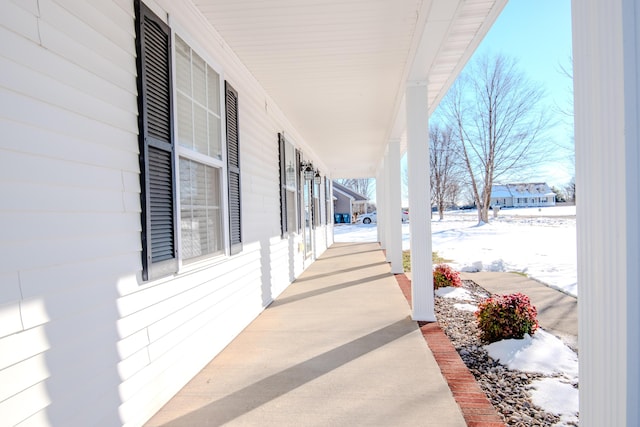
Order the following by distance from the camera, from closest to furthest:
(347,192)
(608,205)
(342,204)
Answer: (608,205) < (342,204) < (347,192)

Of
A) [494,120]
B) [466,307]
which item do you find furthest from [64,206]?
[494,120]

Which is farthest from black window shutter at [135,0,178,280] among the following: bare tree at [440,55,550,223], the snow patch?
bare tree at [440,55,550,223]

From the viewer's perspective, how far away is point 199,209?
9.93 feet

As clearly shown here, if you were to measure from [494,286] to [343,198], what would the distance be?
2651 centimetres

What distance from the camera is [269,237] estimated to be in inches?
207

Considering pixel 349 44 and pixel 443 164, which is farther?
pixel 443 164

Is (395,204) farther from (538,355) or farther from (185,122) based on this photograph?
(185,122)

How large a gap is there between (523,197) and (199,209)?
65091mm

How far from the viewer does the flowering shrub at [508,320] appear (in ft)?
11.3

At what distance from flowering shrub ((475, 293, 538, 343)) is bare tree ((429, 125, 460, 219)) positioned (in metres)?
21.9

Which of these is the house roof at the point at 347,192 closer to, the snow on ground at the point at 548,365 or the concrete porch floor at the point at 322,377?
the concrete porch floor at the point at 322,377

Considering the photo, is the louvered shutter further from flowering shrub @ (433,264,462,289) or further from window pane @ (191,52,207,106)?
window pane @ (191,52,207,106)

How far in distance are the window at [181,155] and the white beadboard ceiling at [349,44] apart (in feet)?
1.94

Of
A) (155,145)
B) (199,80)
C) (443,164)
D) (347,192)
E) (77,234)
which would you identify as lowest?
(77,234)
